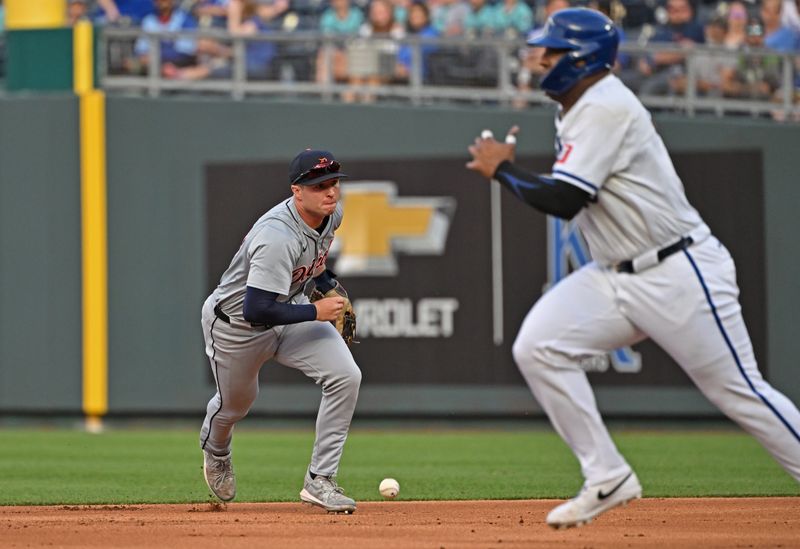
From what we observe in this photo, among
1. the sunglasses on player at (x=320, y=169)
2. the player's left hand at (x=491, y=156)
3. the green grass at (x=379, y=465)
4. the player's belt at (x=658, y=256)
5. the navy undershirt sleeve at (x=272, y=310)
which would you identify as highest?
the player's left hand at (x=491, y=156)

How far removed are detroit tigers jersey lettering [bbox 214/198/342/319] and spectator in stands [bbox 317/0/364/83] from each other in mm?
7160

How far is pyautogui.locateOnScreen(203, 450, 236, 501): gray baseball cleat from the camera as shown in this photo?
24.1 ft

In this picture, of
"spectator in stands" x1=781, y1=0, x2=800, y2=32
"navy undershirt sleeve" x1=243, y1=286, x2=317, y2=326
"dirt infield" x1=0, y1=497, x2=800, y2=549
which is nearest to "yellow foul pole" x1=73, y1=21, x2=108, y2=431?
"spectator in stands" x1=781, y1=0, x2=800, y2=32

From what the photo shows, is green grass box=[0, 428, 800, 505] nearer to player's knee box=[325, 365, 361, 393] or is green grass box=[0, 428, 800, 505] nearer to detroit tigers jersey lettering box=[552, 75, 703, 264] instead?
player's knee box=[325, 365, 361, 393]

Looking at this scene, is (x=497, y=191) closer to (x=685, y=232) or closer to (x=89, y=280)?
(x=89, y=280)

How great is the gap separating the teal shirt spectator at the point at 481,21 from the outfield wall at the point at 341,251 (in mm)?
857

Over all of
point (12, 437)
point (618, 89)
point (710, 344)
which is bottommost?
point (12, 437)

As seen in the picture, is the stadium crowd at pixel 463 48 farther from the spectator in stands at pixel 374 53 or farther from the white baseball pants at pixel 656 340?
the white baseball pants at pixel 656 340

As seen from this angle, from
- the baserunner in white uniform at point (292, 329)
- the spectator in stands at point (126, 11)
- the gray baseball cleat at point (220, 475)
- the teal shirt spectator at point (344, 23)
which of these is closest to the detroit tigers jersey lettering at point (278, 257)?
the baserunner in white uniform at point (292, 329)

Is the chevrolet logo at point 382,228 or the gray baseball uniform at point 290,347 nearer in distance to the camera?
the gray baseball uniform at point 290,347

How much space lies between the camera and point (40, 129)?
14695mm

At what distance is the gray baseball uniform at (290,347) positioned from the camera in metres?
6.87

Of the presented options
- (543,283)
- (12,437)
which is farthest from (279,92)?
(12,437)

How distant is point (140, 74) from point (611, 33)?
10002 millimetres
